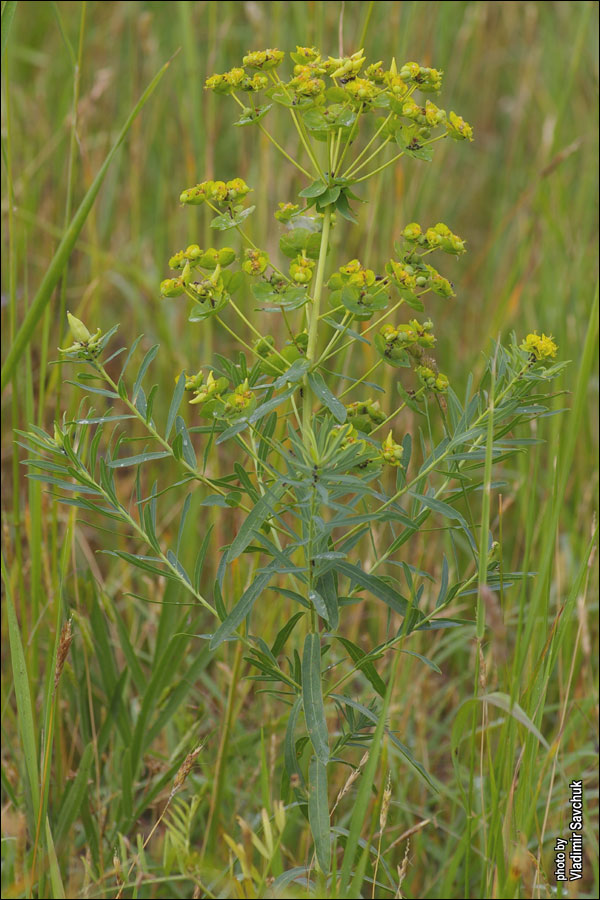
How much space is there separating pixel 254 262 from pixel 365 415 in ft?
0.66

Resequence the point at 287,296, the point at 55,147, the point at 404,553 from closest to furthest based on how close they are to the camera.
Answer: the point at 287,296
the point at 404,553
the point at 55,147

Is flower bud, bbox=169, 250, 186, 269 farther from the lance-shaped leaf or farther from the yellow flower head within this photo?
the lance-shaped leaf

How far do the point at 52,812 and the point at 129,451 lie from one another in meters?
1.25

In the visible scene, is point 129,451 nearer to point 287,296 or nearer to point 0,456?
point 0,456

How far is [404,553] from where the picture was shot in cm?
202

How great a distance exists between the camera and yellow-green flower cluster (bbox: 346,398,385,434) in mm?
1013

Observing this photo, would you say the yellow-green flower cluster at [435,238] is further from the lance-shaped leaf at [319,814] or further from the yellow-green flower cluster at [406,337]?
the lance-shaped leaf at [319,814]

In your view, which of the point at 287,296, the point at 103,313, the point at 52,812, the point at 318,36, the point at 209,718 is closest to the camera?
the point at 287,296

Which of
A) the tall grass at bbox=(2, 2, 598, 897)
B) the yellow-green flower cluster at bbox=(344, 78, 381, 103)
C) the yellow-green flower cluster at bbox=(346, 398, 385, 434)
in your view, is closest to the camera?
the yellow-green flower cluster at bbox=(344, 78, 381, 103)

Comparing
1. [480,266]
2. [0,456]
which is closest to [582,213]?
[480,266]

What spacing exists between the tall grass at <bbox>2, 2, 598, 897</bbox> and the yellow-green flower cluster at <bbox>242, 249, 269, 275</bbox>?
335 mm

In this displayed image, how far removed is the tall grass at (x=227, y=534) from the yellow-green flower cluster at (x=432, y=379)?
0.14 metres

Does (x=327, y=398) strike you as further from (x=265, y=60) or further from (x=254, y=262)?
(x=265, y=60)

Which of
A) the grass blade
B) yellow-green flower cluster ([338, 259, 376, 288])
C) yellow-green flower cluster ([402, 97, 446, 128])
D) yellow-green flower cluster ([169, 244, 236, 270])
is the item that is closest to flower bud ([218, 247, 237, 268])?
yellow-green flower cluster ([169, 244, 236, 270])
